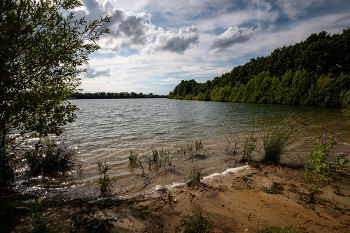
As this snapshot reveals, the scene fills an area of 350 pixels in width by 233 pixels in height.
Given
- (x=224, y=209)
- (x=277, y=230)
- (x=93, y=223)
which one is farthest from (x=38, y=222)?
(x=277, y=230)

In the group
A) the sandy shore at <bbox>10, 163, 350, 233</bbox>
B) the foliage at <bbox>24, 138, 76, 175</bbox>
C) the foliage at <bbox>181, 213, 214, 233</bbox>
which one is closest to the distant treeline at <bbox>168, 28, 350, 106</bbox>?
the sandy shore at <bbox>10, 163, 350, 233</bbox>

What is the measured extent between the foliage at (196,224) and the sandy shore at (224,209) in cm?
9

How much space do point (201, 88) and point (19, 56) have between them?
106719 millimetres

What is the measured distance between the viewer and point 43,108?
3.63 metres

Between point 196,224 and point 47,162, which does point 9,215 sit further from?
point 47,162

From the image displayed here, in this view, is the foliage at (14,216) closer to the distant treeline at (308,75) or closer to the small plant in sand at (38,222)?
the small plant in sand at (38,222)

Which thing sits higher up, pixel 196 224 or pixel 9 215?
pixel 9 215

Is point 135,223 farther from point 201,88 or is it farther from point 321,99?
point 201,88

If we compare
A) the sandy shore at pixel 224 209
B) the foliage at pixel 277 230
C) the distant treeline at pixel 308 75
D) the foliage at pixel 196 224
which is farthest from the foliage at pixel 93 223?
the distant treeline at pixel 308 75

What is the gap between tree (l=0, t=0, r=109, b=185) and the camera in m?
3.02

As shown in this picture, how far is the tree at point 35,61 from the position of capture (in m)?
3.02

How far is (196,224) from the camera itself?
3107 mm

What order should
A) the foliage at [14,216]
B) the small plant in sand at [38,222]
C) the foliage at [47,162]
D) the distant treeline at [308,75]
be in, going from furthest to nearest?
1. the distant treeline at [308,75]
2. the foliage at [47,162]
3. the foliage at [14,216]
4. the small plant in sand at [38,222]

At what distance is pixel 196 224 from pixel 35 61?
4680 mm
